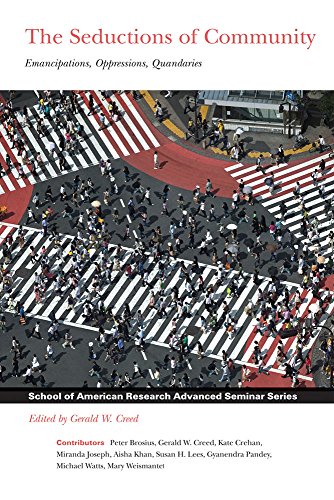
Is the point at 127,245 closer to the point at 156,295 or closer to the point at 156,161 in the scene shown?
the point at 156,295

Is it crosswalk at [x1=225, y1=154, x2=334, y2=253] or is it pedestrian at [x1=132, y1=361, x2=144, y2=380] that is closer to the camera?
pedestrian at [x1=132, y1=361, x2=144, y2=380]

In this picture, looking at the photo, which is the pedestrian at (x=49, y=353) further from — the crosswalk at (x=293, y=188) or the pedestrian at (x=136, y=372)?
the crosswalk at (x=293, y=188)

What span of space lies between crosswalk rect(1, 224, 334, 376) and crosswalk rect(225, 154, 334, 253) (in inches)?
285

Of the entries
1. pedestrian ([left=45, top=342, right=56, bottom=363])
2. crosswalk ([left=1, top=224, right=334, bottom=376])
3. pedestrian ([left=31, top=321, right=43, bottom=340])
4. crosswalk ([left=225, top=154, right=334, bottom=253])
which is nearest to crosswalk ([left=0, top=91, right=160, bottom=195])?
crosswalk ([left=1, top=224, right=334, bottom=376])

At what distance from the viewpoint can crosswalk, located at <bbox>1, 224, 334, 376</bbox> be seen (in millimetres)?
98438

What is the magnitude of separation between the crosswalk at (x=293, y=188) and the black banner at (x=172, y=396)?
2480 cm

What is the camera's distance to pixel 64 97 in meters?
118

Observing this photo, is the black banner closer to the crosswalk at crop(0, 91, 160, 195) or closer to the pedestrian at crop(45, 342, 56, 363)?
the pedestrian at crop(45, 342, 56, 363)

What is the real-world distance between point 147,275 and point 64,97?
2317cm

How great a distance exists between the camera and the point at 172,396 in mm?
83562

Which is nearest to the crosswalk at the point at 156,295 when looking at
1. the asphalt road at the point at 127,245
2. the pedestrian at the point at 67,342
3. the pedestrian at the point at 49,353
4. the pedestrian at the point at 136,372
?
the asphalt road at the point at 127,245

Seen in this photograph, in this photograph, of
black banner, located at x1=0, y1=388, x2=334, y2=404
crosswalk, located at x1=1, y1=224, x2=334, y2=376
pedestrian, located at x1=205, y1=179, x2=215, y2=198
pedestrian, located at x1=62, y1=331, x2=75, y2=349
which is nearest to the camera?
black banner, located at x1=0, y1=388, x2=334, y2=404

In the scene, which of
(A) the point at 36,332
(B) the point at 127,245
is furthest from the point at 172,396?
(B) the point at 127,245

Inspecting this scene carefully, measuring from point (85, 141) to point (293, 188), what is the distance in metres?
19.4
